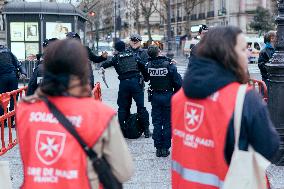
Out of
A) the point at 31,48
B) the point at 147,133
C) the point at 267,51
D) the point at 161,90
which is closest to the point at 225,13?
the point at 31,48

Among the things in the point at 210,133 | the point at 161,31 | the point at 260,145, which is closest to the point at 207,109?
the point at 210,133

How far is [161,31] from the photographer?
9988 centimetres

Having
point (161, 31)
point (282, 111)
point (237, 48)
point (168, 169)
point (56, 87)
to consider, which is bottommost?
point (168, 169)

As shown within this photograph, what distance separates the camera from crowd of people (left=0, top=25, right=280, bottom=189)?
2.69 meters

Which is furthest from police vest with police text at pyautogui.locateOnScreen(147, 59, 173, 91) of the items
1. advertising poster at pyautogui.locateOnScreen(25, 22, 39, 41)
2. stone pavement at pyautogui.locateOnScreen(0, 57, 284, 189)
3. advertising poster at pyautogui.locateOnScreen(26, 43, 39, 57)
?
advertising poster at pyautogui.locateOnScreen(26, 43, 39, 57)

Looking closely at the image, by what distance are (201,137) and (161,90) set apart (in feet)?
15.3

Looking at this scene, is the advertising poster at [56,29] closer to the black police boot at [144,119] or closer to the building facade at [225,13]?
the black police boot at [144,119]

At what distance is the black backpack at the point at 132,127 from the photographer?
30.2ft

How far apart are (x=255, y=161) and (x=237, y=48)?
2.07 feet

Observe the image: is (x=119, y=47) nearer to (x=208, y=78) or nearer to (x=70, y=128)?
(x=208, y=78)

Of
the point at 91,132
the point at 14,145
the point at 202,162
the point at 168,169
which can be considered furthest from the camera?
the point at 14,145

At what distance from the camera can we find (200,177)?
3.12 meters

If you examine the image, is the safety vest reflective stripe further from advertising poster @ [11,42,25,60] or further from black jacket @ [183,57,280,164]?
advertising poster @ [11,42,25,60]

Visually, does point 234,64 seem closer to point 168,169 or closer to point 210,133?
point 210,133
